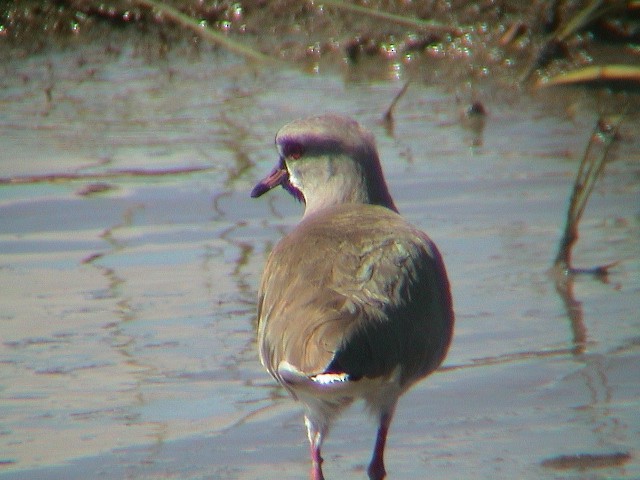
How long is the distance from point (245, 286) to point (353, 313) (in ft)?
7.87

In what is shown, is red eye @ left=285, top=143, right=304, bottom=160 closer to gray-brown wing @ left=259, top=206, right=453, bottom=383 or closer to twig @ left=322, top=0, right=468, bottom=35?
gray-brown wing @ left=259, top=206, right=453, bottom=383

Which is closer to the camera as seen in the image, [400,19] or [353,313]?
[353,313]

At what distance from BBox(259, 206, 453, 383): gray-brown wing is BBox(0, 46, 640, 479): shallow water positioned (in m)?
0.51

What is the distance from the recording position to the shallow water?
4.53 meters

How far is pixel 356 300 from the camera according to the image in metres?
3.86

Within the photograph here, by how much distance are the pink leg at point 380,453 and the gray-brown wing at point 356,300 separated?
0.25 meters

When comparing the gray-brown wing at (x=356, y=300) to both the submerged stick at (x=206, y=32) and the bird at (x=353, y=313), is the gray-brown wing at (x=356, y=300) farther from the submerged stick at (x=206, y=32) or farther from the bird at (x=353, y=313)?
the submerged stick at (x=206, y=32)

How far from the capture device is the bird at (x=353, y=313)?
12.3 ft

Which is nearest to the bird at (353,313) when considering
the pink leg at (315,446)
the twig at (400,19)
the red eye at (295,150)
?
the pink leg at (315,446)

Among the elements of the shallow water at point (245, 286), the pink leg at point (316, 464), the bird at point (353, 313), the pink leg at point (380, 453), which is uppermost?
the bird at point (353, 313)

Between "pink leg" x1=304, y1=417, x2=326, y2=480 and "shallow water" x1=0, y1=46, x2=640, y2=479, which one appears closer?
"pink leg" x1=304, y1=417, x2=326, y2=480

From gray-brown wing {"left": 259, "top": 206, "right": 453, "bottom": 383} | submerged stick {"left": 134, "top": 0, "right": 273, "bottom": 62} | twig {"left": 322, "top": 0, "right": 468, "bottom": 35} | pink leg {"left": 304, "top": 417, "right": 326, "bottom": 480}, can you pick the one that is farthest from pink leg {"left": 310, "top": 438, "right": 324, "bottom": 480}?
twig {"left": 322, "top": 0, "right": 468, "bottom": 35}

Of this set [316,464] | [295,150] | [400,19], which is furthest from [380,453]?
[400,19]

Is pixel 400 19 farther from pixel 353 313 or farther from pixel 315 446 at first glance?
pixel 353 313
